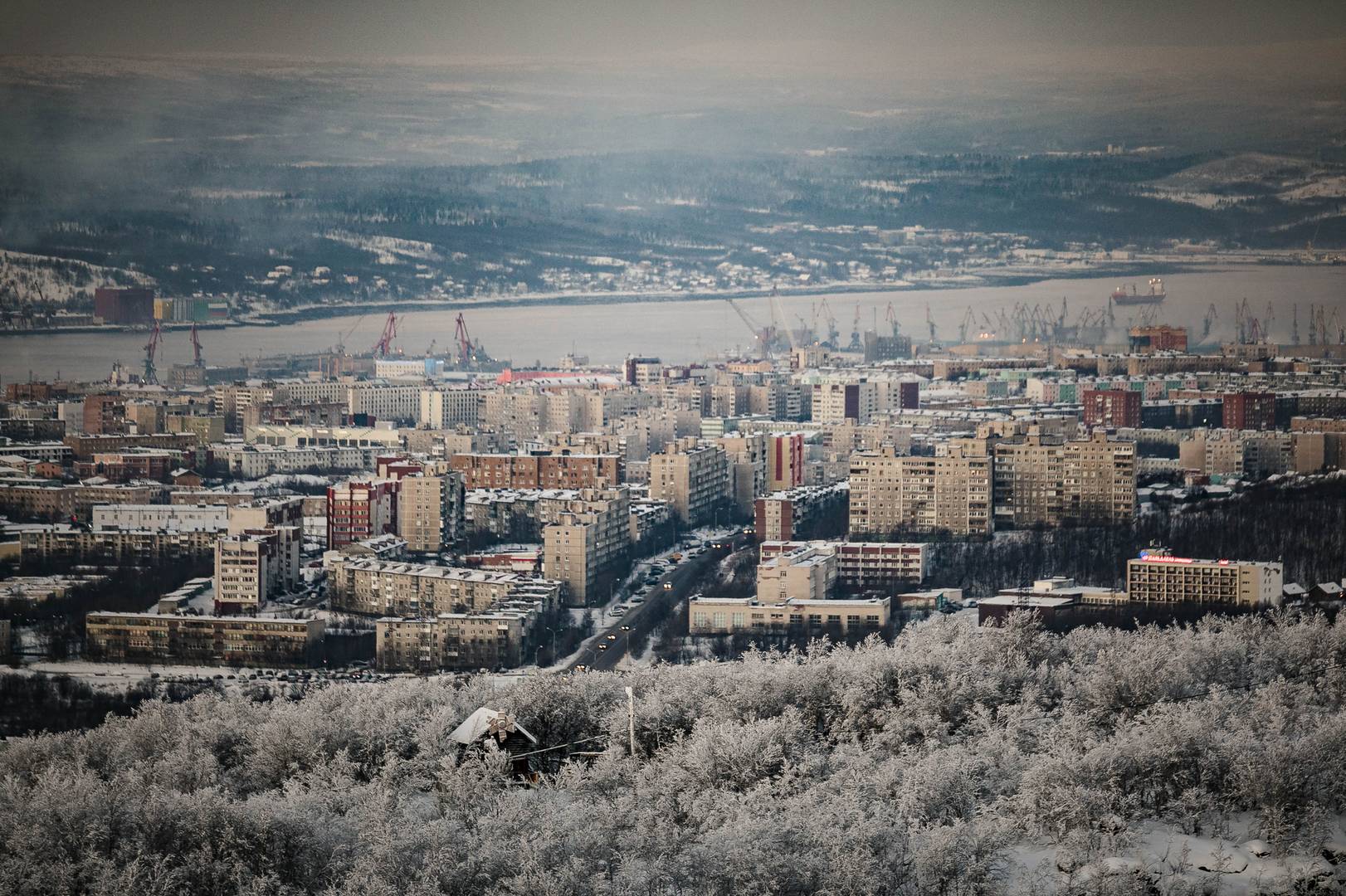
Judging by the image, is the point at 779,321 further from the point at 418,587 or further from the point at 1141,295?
the point at 418,587

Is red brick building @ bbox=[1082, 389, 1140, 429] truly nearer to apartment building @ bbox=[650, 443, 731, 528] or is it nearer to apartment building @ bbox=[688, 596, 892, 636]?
apartment building @ bbox=[650, 443, 731, 528]

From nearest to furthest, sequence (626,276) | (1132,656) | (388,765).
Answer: (388,765)
(1132,656)
(626,276)

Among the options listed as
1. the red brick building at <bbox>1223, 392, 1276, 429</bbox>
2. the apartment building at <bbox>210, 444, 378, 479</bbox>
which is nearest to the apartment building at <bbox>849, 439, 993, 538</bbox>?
the red brick building at <bbox>1223, 392, 1276, 429</bbox>

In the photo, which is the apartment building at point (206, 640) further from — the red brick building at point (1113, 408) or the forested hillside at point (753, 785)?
the red brick building at point (1113, 408)

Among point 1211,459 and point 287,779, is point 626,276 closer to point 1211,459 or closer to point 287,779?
point 1211,459

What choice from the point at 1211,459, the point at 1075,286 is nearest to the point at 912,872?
the point at 1211,459

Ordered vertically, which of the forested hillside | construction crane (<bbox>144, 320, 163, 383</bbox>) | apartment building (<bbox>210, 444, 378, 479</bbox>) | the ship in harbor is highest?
the ship in harbor
